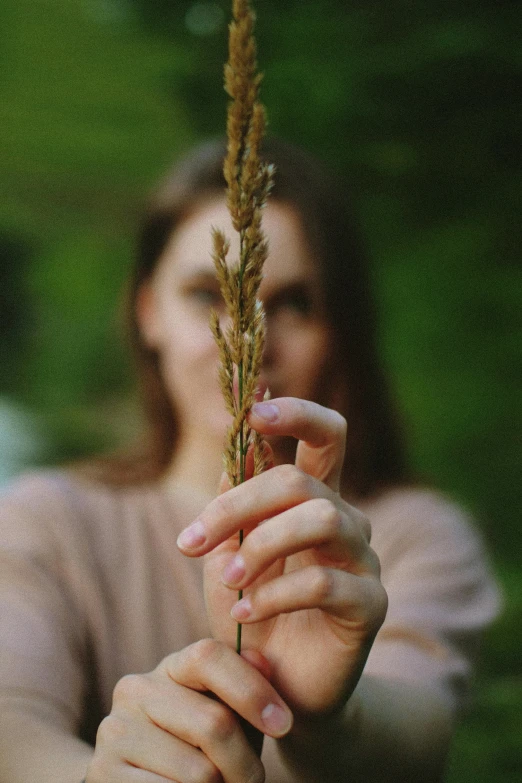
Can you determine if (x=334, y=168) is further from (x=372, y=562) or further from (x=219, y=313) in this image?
(x=372, y=562)

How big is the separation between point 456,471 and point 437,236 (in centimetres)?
30

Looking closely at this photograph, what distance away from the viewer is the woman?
302mm

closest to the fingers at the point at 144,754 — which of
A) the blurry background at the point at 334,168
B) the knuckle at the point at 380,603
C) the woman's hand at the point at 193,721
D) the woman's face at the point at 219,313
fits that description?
the woman's hand at the point at 193,721

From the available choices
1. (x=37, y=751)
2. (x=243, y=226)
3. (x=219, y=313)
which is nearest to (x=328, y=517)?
(x=243, y=226)

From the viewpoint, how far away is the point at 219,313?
65 centimetres

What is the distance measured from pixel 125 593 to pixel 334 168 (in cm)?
57

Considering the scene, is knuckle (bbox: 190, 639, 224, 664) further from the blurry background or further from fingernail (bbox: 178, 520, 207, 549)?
the blurry background

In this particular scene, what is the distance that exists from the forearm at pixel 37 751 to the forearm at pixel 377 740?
0.14m

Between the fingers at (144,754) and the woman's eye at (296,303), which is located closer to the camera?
the fingers at (144,754)

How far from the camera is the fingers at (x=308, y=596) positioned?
11.5 inches

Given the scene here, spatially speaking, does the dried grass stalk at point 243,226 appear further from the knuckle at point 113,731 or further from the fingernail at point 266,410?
the knuckle at point 113,731

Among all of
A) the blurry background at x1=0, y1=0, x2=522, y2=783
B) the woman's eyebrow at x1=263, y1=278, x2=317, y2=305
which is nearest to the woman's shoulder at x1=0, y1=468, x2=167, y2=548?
the blurry background at x1=0, y1=0, x2=522, y2=783

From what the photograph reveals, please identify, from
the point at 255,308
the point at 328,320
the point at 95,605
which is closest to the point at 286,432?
the point at 255,308

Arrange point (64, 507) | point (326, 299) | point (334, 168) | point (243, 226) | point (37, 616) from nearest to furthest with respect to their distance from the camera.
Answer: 1. point (243, 226)
2. point (37, 616)
3. point (64, 507)
4. point (326, 299)
5. point (334, 168)
